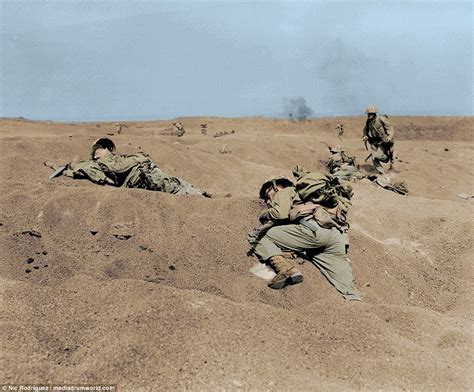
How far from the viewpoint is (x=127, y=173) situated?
6457 mm

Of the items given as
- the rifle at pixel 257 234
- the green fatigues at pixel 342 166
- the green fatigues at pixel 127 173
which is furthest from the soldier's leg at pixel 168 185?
the green fatigues at pixel 342 166

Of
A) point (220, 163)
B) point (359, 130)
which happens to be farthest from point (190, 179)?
point (359, 130)

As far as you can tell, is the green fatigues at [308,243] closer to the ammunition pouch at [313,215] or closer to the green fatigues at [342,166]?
the ammunition pouch at [313,215]

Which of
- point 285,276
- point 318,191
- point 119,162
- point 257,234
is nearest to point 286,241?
point 257,234

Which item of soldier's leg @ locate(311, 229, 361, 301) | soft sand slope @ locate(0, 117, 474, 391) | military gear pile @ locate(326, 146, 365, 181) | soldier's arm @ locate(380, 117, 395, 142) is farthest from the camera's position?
soldier's arm @ locate(380, 117, 395, 142)

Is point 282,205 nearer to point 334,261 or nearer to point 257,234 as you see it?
point 257,234

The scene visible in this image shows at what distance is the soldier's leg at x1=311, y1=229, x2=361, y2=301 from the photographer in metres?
4.28

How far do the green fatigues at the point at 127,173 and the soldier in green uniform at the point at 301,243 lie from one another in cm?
222

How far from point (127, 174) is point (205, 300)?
131 inches

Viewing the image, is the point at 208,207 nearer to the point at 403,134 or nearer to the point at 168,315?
the point at 168,315

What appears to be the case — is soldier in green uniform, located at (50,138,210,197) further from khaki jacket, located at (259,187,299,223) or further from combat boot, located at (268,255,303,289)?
combat boot, located at (268,255,303,289)

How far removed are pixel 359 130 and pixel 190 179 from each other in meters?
16.7

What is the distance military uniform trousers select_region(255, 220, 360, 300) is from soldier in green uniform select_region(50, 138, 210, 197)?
2126mm

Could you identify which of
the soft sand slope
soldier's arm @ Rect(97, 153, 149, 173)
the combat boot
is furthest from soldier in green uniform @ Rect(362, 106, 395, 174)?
the combat boot
